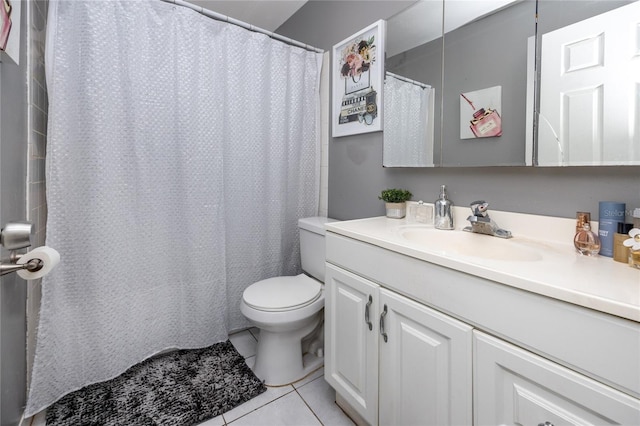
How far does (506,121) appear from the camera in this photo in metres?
1.13

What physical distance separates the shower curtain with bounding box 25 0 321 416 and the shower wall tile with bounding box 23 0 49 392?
51mm

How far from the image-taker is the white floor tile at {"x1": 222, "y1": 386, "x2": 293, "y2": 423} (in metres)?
1.31

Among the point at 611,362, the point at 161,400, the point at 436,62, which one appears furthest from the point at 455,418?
the point at 436,62

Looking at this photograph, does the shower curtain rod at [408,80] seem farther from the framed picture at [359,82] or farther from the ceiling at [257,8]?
the ceiling at [257,8]

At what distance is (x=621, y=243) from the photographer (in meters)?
0.80

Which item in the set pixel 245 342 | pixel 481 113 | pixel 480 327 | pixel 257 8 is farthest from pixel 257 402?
pixel 257 8

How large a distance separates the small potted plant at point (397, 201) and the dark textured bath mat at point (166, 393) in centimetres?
110

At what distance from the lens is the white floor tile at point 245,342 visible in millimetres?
1769

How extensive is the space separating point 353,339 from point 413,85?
1.22 metres

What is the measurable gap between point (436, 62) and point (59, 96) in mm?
1672

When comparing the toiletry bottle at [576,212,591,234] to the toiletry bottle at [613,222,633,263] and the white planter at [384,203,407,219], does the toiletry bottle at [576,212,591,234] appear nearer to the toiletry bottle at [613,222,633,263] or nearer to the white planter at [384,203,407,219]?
the toiletry bottle at [613,222,633,263]

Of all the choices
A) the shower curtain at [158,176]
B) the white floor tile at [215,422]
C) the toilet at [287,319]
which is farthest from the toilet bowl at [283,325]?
the shower curtain at [158,176]

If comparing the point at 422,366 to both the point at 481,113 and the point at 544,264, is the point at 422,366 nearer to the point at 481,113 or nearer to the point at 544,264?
the point at 544,264

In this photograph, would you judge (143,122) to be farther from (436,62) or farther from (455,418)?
(455,418)
